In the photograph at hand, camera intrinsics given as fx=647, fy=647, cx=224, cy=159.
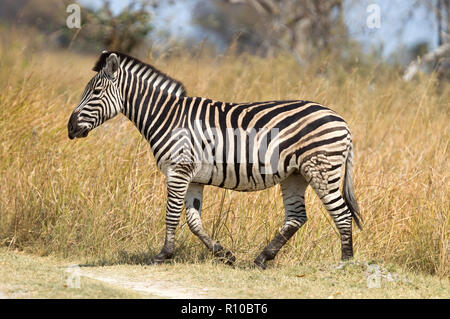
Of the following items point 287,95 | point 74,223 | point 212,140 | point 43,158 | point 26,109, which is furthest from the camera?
point 287,95

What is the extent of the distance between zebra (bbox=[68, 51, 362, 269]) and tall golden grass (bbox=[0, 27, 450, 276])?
0.66 meters

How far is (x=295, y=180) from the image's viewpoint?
6.67 metres

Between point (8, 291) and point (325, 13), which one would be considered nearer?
point (8, 291)

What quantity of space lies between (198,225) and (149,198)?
145cm

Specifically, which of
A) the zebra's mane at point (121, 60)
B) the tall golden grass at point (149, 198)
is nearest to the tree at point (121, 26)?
the tall golden grass at point (149, 198)

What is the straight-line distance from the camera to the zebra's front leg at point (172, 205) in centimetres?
632

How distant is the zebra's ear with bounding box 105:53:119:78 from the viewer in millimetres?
6551

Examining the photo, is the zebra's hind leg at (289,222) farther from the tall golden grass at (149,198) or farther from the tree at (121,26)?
the tree at (121,26)

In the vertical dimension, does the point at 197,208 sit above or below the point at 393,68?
below

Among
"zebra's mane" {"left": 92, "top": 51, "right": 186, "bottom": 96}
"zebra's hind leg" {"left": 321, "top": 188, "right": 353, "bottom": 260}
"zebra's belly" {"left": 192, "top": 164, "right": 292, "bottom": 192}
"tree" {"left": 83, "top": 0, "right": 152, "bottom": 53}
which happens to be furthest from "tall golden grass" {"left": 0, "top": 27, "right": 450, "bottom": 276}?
"tree" {"left": 83, "top": 0, "right": 152, "bottom": 53}

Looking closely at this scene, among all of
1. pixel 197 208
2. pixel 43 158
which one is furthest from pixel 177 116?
pixel 43 158

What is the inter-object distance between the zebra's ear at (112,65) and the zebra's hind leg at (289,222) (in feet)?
6.97
